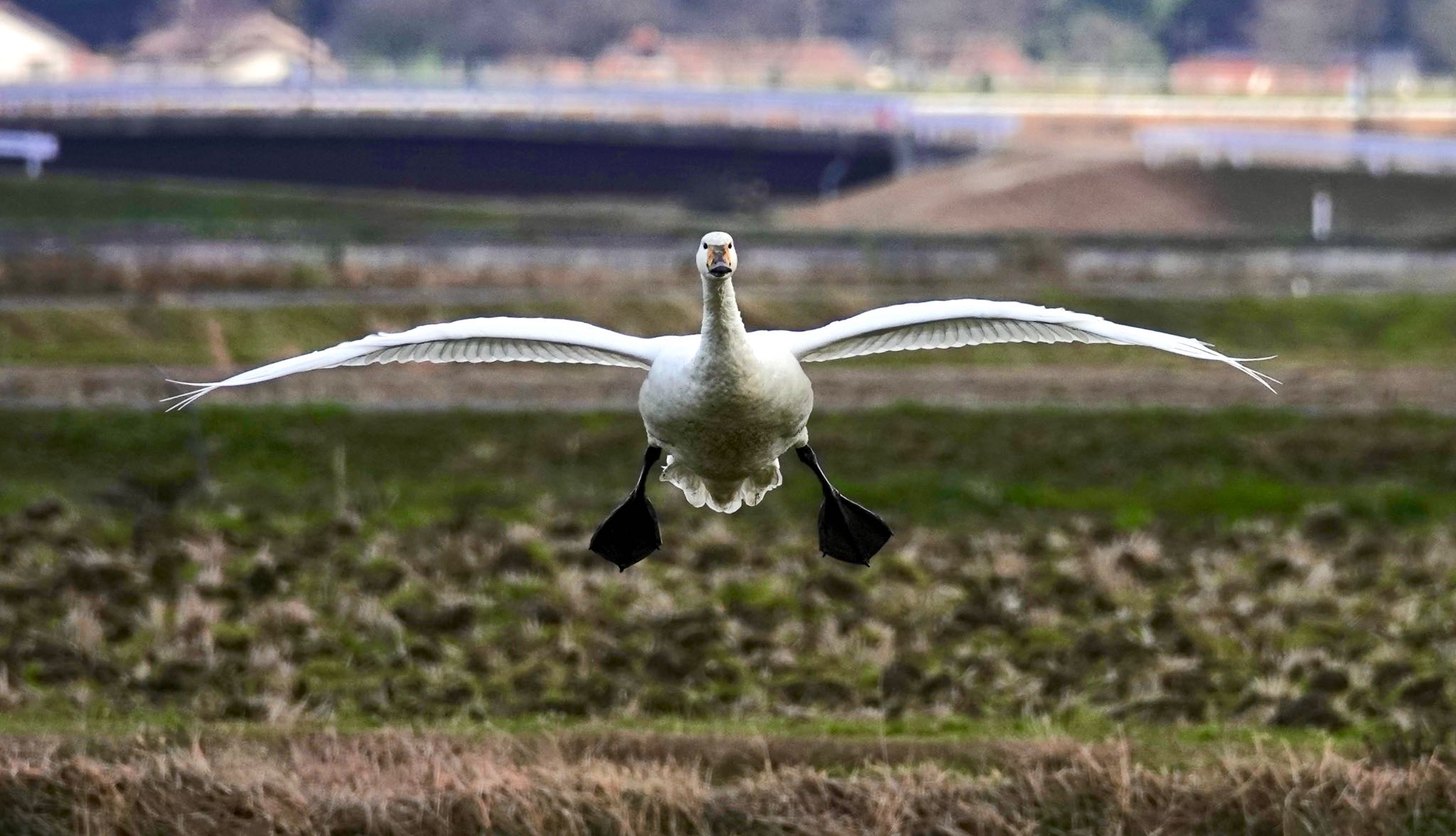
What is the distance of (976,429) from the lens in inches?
1283

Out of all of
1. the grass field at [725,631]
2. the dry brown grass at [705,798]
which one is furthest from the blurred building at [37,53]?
the dry brown grass at [705,798]

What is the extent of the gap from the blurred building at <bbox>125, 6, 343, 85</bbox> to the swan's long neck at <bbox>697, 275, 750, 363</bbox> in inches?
2352

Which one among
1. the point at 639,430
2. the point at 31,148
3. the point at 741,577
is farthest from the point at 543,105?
the point at 741,577

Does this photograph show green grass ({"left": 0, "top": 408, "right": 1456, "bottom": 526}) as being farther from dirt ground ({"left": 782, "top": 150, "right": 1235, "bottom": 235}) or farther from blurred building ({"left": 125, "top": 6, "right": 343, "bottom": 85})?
blurred building ({"left": 125, "top": 6, "right": 343, "bottom": 85})

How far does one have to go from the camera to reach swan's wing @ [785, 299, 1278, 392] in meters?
13.3

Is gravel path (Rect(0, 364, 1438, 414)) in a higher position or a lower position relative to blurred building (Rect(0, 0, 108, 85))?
lower

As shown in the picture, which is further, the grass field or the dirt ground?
the dirt ground

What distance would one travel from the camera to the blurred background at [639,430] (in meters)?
20.2

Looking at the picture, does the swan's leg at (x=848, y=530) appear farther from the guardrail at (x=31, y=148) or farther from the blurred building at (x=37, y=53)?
the blurred building at (x=37, y=53)

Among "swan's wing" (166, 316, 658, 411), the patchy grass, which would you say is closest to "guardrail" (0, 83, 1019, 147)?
the patchy grass

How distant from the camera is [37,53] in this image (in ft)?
278

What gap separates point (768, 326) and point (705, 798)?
27709 mm

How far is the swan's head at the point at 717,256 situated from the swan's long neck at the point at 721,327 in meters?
0.31

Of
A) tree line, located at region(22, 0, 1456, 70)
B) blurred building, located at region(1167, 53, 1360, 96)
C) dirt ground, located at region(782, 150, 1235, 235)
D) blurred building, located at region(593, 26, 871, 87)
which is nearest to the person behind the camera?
dirt ground, located at region(782, 150, 1235, 235)
